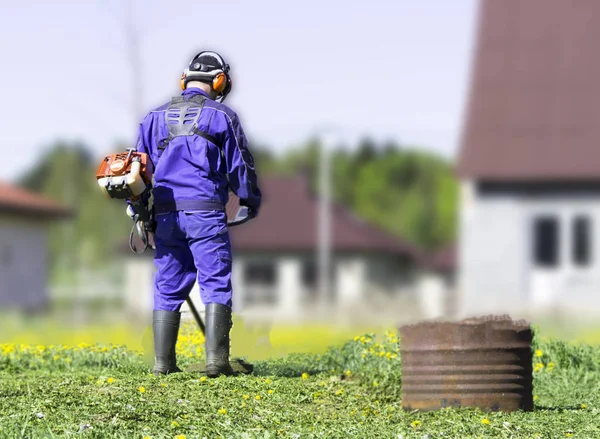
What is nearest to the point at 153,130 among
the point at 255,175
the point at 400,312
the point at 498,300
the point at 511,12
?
the point at 255,175

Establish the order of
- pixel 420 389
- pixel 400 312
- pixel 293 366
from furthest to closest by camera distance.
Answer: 1. pixel 400 312
2. pixel 293 366
3. pixel 420 389

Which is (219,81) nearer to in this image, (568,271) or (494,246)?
(494,246)

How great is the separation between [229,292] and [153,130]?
1.22 metres

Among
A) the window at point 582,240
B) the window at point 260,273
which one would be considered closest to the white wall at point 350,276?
the window at point 260,273

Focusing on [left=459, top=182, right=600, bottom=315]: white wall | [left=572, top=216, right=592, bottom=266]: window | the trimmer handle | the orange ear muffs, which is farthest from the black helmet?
[left=572, top=216, right=592, bottom=266]: window

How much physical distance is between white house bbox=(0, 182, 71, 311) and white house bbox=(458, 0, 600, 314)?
15.4 m

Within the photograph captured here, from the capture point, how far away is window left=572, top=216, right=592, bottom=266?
25.3 meters

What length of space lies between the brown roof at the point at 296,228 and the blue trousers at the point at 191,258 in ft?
100

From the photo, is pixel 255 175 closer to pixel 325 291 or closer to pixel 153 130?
pixel 153 130

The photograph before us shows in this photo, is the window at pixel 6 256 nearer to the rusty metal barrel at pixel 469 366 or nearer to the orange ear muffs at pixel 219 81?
the orange ear muffs at pixel 219 81

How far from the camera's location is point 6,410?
6.70m

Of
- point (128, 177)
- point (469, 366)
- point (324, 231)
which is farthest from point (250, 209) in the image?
point (324, 231)

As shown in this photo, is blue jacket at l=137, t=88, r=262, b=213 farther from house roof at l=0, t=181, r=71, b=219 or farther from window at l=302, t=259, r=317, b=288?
window at l=302, t=259, r=317, b=288

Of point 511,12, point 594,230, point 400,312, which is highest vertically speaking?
point 511,12
